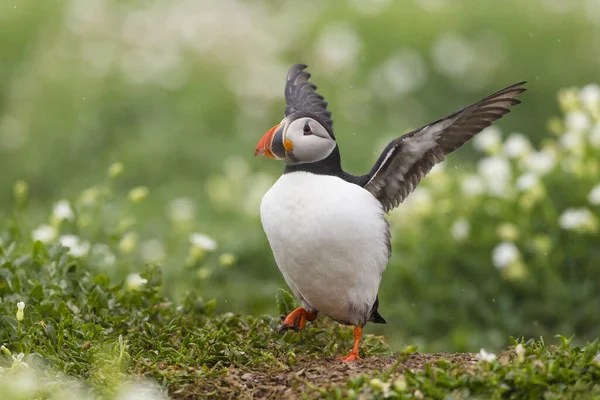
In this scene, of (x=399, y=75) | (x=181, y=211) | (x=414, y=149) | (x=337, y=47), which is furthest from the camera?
(x=337, y=47)

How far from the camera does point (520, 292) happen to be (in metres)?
6.57

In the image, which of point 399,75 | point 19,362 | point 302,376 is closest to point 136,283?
point 19,362

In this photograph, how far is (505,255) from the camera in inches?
251

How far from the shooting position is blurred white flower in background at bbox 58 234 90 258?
482cm

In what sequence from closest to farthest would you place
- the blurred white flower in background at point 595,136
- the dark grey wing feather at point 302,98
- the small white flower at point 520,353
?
1. the small white flower at point 520,353
2. the dark grey wing feather at point 302,98
3. the blurred white flower in background at point 595,136

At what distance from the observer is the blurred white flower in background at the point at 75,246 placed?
4816 mm

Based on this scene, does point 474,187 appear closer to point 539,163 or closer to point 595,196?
point 539,163

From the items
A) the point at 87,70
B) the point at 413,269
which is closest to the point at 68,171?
the point at 87,70

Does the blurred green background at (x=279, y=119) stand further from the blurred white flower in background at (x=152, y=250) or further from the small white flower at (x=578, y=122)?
the small white flower at (x=578, y=122)

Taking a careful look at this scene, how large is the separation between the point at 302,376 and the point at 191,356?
1.66 feet

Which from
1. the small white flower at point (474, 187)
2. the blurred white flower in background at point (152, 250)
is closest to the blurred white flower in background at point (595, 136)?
the small white flower at point (474, 187)

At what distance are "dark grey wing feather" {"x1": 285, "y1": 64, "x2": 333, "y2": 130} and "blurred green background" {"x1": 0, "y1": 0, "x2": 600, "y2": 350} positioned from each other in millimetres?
1965

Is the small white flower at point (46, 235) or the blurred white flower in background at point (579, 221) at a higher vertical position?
the blurred white flower in background at point (579, 221)

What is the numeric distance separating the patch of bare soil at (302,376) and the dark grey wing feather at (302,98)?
1.01 m
